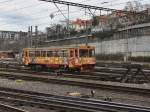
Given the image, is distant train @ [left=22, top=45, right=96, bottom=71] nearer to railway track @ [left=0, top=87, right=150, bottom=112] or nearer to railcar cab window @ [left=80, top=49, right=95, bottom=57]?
railcar cab window @ [left=80, top=49, right=95, bottom=57]

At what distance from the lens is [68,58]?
3306cm

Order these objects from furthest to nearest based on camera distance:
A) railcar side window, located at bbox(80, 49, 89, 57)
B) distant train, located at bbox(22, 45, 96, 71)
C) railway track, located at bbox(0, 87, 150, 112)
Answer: railcar side window, located at bbox(80, 49, 89, 57), distant train, located at bbox(22, 45, 96, 71), railway track, located at bbox(0, 87, 150, 112)

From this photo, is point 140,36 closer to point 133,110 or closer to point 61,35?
point 61,35

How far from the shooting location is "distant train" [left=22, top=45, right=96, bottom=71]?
3309cm

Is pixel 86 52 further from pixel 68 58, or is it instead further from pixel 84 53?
pixel 68 58

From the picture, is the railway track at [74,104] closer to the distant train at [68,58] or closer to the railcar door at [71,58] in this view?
the railcar door at [71,58]

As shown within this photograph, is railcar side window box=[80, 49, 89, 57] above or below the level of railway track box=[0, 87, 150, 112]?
above

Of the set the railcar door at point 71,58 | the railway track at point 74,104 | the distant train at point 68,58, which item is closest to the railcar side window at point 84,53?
the distant train at point 68,58

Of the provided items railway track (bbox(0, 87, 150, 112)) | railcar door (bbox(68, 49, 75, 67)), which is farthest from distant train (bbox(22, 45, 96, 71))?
railway track (bbox(0, 87, 150, 112))

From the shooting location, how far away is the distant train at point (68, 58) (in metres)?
33.1

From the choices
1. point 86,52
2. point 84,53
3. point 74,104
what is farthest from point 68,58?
point 74,104

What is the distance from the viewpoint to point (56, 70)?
1364 inches

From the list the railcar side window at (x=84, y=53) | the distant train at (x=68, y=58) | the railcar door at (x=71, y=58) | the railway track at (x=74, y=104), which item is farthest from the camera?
the railcar side window at (x=84, y=53)

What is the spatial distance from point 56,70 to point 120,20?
1593 inches
